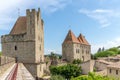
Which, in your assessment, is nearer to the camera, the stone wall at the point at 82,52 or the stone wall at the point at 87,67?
the stone wall at the point at 87,67

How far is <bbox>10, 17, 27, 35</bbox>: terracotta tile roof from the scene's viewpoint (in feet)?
157

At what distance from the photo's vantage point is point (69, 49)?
6425cm

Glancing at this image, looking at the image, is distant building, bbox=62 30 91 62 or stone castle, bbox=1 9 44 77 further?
distant building, bbox=62 30 91 62

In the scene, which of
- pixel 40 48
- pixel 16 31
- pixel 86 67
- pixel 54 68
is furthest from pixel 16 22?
pixel 86 67

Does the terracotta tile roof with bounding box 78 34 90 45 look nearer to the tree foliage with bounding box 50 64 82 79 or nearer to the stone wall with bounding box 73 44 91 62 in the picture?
the stone wall with bounding box 73 44 91 62

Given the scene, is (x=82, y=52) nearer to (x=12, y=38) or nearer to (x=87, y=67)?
(x=87, y=67)

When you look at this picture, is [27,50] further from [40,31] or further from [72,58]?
[72,58]

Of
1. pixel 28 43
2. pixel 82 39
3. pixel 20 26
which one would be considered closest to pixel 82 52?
pixel 82 39

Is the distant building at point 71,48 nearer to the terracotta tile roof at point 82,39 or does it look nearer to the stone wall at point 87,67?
the terracotta tile roof at point 82,39

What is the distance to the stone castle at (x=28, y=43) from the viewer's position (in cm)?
4612

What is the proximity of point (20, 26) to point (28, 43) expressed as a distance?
3.90m

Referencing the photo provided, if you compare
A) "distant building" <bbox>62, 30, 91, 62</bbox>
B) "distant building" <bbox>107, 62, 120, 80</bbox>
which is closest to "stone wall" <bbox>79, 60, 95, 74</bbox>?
"distant building" <bbox>107, 62, 120, 80</bbox>

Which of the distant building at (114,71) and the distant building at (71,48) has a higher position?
the distant building at (71,48)

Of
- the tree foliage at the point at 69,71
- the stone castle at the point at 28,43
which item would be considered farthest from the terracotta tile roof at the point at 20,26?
the tree foliage at the point at 69,71
